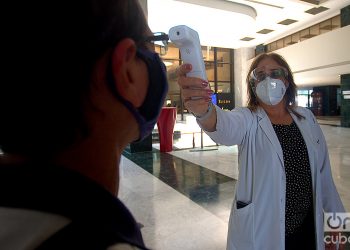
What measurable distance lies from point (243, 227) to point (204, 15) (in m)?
7.39

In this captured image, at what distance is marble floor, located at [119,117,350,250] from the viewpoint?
2342 mm

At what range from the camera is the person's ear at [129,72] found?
1.47 feet

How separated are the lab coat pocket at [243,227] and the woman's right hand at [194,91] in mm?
529

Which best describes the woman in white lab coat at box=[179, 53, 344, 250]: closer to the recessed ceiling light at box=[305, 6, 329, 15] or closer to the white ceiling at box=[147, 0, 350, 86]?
the white ceiling at box=[147, 0, 350, 86]

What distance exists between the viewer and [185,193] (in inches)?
134

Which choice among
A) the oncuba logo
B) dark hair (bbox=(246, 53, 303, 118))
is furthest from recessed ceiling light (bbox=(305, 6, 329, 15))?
the oncuba logo

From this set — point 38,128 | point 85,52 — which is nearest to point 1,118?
point 38,128

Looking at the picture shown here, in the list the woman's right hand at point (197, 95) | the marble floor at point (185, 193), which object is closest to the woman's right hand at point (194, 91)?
the woman's right hand at point (197, 95)

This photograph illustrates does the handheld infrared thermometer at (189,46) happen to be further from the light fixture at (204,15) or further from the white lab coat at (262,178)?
the light fixture at (204,15)

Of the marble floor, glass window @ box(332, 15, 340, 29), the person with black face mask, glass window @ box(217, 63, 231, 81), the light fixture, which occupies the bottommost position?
the marble floor

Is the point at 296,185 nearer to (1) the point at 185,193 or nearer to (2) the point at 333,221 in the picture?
(2) the point at 333,221

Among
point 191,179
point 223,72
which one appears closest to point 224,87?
point 223,72

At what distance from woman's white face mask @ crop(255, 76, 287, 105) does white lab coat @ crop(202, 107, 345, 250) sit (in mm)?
104

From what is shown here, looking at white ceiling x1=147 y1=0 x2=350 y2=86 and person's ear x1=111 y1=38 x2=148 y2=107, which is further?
white ceiling x1=147 y1=0 x2=350 y2=86
